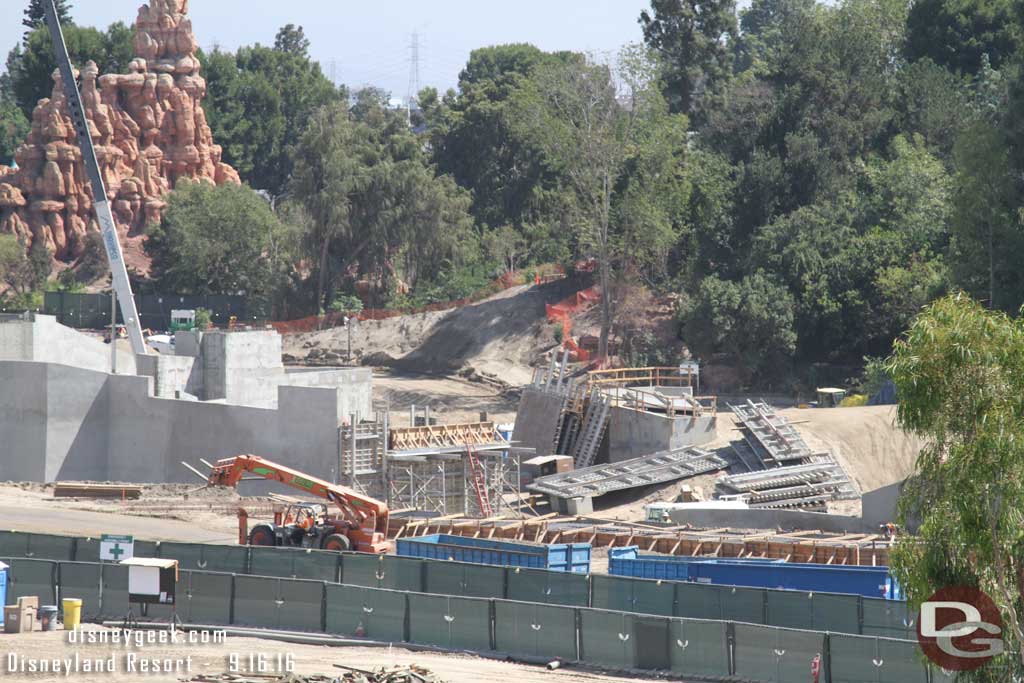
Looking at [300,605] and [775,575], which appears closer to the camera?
[300,605]

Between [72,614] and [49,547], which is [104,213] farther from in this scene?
[72,614]

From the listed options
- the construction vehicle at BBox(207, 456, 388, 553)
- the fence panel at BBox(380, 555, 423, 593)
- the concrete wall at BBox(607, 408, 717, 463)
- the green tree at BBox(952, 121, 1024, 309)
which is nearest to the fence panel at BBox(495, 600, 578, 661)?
the fence panel at BBox(380, 555, 423, 593)

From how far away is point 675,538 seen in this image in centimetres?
4116

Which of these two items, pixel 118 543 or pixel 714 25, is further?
pixel 714 25

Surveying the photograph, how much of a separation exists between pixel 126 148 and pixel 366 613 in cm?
9429

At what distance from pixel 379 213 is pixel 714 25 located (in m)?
29.3

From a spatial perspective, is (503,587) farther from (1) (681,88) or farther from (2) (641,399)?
(1) (681,88)

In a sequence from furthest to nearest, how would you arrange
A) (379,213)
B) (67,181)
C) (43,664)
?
(67,181), (379,213), (43,664)

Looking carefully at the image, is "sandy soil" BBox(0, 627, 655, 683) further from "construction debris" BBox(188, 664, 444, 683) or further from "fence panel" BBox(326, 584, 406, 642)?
"fence panel" BBox(326, 584, 406, 642)

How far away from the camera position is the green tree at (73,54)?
132 meters

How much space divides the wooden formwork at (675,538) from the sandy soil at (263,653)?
13.5 meters

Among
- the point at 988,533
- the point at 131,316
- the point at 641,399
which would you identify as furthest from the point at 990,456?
the point at 131,316

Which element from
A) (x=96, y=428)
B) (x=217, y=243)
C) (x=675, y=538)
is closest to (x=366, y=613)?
(x=675, y=538)

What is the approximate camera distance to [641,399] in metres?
57.3
